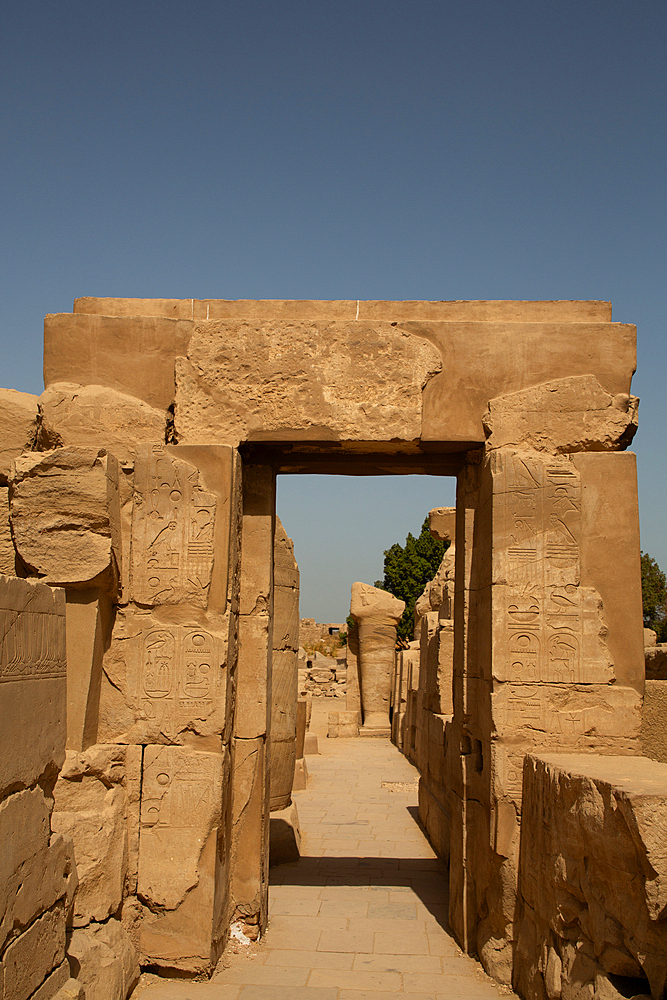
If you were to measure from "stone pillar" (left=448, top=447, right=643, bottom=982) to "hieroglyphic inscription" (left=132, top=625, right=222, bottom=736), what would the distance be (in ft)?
5.21

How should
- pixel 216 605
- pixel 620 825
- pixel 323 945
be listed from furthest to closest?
pixel 323 945, pixel 216 605, pixel 620 825

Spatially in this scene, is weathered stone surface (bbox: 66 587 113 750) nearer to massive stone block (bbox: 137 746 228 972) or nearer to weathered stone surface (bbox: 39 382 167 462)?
massive stone block (bbox: 137 746 228 972)

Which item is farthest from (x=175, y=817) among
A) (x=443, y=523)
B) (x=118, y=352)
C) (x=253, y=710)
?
(x=443, y=523)

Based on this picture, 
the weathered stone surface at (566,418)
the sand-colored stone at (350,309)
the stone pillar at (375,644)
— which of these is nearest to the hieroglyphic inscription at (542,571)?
the weathered stone surface at (566,418)

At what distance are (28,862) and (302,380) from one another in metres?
2.98

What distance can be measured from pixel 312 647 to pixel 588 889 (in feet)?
97.7

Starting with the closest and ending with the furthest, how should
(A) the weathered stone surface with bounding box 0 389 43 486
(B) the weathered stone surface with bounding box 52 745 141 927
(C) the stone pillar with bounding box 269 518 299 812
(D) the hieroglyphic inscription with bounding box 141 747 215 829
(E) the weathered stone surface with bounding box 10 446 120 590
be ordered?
(B) the weathered stone surface with bounding box 52 745 141 927 < (E) the weathered stone surface with bounding box 10 446 120 590 < (D) the hieroglyphic inscription with bounding box 141 747 215 829 < (A) the weathered stone surface with bounding box 0 389 43 486 < (C) the stone pillar with bounding box 269 518 299 812

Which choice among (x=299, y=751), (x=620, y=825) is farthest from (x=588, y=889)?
(x=299, y=751)

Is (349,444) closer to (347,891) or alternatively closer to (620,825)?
(620,825)

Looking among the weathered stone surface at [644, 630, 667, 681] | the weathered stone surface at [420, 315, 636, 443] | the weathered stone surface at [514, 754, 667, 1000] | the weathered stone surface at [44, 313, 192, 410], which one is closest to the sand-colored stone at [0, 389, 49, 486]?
the weathered stone surface at [44, 313, 192, 410]

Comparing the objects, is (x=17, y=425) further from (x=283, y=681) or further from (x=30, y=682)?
(x=283, y=681)

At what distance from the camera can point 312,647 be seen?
32.6 metres

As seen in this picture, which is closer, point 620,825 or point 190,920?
point 620,825

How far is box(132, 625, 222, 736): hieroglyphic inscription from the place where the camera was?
434cm
